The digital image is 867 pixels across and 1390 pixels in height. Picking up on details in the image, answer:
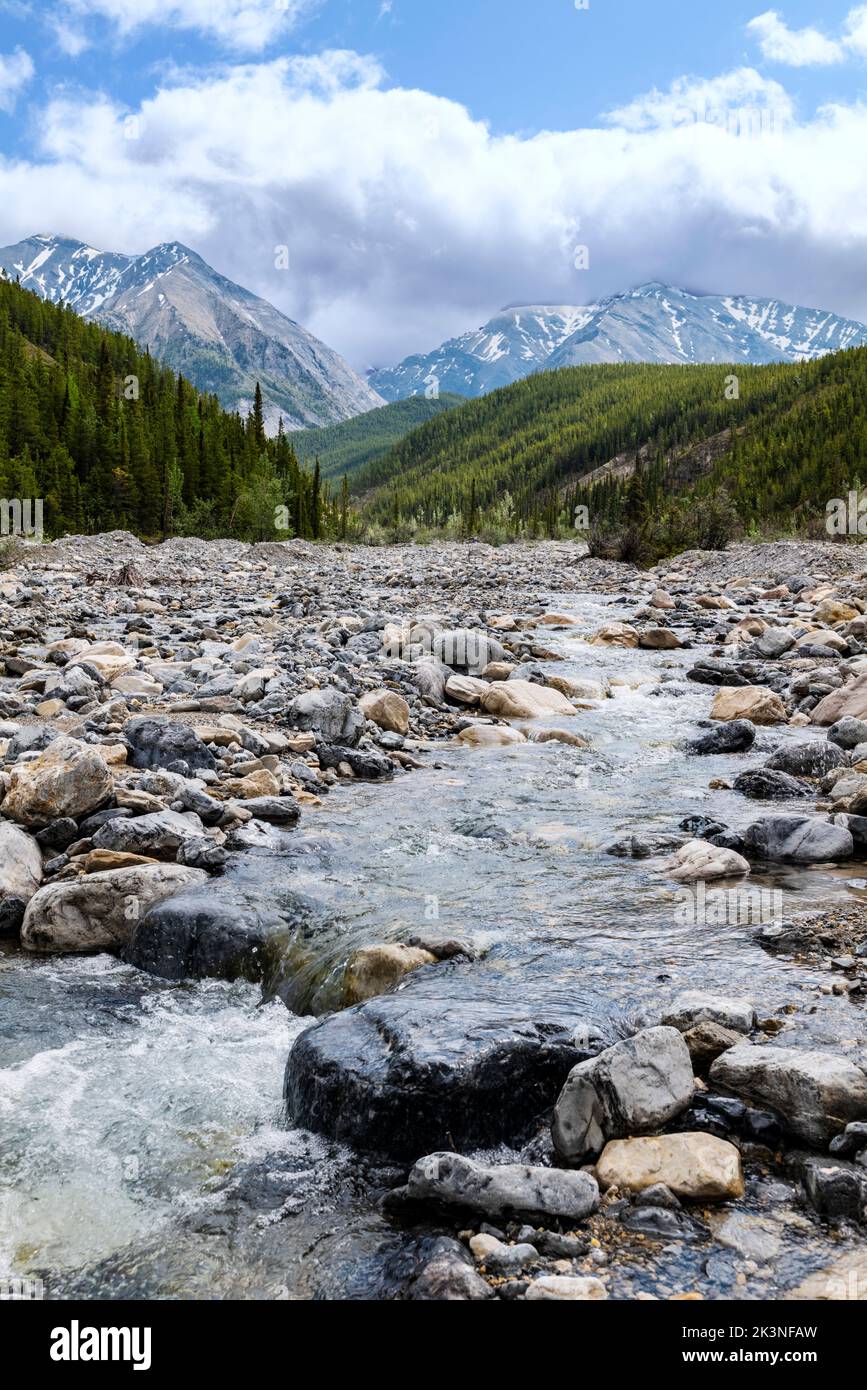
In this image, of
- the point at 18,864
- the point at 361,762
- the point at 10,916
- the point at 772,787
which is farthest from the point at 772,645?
the point at 10,916

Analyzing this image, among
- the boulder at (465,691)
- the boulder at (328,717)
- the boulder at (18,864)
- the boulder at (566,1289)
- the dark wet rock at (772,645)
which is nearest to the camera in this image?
the boulder at (566,1289)

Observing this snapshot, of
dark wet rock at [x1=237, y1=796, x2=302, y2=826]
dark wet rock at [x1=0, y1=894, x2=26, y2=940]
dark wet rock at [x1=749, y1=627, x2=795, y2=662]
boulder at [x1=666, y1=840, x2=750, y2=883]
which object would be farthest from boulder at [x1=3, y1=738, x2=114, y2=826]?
dark wet rock at [x1=749, y1=627, x2=795, y2=662]

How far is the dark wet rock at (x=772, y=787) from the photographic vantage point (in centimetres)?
825

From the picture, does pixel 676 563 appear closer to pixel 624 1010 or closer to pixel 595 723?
pixel 595 723

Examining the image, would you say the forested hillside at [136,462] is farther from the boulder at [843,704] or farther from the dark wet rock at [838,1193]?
the dark wet rock at [838,1193]

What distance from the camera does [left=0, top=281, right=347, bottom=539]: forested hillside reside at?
200 feet

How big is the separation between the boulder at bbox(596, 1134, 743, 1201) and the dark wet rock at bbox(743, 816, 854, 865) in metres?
3.61

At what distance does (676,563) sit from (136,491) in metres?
41.0

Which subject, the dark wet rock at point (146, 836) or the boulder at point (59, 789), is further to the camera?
the boulder at point (59, 789)

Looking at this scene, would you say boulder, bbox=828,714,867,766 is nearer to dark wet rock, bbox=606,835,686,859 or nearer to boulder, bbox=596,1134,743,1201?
dark wet rock, bbox=606,835,686,859

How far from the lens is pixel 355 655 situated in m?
14.7

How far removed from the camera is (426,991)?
4.60m

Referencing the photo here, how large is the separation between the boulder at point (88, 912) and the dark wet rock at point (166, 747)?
2.48m

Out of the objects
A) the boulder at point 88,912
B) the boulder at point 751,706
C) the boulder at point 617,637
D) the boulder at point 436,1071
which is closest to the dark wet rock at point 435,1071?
the boulder at point 436,1071
